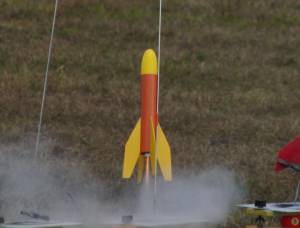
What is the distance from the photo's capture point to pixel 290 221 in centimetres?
914

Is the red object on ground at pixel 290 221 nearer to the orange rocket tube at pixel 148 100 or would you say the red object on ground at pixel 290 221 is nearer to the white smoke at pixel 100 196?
the white smoke at pixel 100 196

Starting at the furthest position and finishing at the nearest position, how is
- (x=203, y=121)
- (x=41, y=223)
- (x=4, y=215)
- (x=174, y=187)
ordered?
1. (x=203, y=121)
2. (x=174, y=187)
3. (x=4, y=215)
4. (x=41, y=223)

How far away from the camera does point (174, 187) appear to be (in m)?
11.5

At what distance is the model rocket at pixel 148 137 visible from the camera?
10.2 m

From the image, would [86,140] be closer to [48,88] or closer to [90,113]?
[90,113]

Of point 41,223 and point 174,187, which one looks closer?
point 41,223

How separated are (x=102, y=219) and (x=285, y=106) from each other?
25.1 feet

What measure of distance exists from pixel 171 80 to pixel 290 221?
923 cm

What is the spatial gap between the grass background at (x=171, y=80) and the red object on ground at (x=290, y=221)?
196cm

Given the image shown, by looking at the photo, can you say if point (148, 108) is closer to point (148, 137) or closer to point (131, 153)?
point (148, 137)


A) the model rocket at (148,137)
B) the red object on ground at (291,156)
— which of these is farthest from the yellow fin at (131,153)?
the red object on ground at (291,156)

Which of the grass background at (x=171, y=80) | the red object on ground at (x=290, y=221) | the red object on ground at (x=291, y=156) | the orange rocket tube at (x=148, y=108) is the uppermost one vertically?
the grass background at (x=171, y=80)

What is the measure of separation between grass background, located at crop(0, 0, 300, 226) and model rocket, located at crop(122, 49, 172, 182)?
1.41 m

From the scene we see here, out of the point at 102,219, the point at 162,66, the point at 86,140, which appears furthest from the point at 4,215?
the point at 162,66
